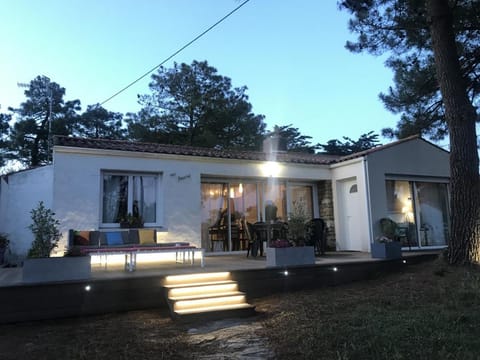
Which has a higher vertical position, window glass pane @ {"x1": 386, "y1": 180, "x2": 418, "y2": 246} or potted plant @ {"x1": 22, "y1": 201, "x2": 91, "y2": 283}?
window glass pane @ {"x1": 386, "y1": 180, "x2": 418, "y2": 246}

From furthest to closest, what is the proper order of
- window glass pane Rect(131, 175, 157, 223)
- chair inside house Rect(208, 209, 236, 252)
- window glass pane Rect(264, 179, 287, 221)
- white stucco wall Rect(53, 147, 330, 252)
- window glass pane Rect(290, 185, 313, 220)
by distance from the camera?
window glass pane Rect(290, 185, 313, 220), window glass pane Rect(264, 179, 287, 221), chair inside house Rect(208, 209, 236, 252), window glass pane Rect(131, 175, 157, 223), white stucco wall Rect(53, 147, 330, 252)

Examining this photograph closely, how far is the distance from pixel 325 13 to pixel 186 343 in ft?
A: 31.8

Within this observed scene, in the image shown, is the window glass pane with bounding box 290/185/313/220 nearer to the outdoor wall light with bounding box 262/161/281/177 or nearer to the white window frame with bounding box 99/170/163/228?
the outdoor wall light with bounding box 262/161/281/177

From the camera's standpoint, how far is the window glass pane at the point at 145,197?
9945 millimetres

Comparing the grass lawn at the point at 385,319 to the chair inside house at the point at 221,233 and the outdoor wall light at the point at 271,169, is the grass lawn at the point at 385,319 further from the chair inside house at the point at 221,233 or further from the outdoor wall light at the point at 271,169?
the outdoor wall light at the point at 271,169

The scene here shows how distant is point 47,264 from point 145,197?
452cm

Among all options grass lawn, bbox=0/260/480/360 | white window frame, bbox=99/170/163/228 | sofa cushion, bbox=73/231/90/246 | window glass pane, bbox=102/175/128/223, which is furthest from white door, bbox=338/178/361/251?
sofa cushion, bbox=73/231/90/246

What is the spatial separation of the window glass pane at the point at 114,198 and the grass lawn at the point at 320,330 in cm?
426

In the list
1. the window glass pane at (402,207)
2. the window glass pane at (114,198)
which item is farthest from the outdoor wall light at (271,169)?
the window glass pane at (114,198)

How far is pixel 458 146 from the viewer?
7.70 meters

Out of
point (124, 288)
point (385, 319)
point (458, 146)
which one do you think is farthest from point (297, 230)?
point (458, 146)

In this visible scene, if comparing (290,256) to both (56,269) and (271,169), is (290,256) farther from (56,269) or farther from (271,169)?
(271,169)

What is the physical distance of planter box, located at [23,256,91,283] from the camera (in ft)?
18.1

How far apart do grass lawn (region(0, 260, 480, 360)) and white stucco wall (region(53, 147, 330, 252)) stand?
393cm
